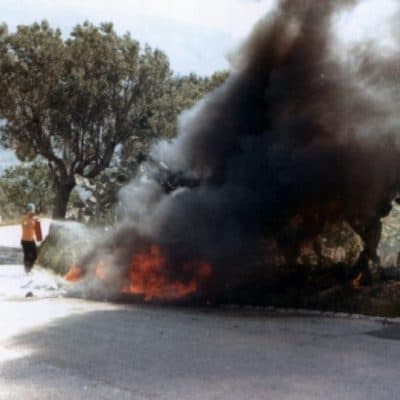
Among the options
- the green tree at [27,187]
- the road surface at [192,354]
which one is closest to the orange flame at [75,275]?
the road surface at [192,354]

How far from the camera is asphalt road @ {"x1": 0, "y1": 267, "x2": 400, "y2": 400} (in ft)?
20.2

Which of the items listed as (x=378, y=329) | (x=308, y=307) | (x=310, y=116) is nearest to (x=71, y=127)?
(x=310, y=116)

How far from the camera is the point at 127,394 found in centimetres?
609

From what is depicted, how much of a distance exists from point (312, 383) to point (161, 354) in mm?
2008

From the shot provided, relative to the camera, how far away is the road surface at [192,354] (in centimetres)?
616

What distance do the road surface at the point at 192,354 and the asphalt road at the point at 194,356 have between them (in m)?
0.01

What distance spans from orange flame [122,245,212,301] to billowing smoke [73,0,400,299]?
2 centimetres

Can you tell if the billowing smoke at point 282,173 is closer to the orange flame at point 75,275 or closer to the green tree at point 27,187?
the orange flame at point 75,275

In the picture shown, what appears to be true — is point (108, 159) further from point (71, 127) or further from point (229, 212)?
point (229, 212)

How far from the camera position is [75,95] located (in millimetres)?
23781

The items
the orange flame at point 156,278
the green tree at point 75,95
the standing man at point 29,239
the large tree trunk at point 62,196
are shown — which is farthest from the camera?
the large tree trunk at point 62,196

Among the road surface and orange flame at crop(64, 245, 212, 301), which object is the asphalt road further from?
orange flame at crop(64, 245, 212, 301)

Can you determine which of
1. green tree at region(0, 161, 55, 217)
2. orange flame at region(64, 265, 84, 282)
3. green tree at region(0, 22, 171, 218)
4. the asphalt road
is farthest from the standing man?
green tree at region(0, 161, 55, 217)

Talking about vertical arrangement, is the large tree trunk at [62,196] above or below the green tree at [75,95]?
below
